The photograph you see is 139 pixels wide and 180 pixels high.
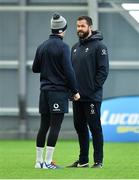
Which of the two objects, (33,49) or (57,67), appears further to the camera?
(33,49)

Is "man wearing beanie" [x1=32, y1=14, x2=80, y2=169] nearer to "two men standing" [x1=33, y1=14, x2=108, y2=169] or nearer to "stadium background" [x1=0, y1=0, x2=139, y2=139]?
"two men standing" [x1=33, y1=14, x2=108, y2=169]

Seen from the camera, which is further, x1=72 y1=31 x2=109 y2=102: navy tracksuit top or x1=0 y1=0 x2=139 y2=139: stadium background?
x1=0 y1=0 x2=139 y2=139: stadium background

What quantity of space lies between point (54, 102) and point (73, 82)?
0.32 metres

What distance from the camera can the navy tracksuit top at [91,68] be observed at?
991 cm

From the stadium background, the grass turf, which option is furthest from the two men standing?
the stadium background

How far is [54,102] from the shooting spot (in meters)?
9.63

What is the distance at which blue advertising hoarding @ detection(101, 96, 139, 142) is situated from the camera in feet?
52.0

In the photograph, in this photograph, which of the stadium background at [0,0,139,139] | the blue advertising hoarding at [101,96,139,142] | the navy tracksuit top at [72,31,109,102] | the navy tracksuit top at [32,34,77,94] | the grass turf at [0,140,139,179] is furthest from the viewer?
the stadium background at [0,0,139,139]

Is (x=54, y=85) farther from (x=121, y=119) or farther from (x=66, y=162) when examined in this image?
(x=121, y=119)

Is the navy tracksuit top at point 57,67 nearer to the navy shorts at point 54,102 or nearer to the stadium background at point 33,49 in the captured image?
the navy shorts at point 54,102

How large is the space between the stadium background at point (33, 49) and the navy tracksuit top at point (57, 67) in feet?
23.1

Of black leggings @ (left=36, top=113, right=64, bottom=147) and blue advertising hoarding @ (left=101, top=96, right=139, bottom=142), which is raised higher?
black leggings @ (left=36, top=113, right=64, bottom=147)

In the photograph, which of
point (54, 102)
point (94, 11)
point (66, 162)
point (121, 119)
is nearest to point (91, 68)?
point (54, 102)

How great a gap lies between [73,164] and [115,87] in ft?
22.2
